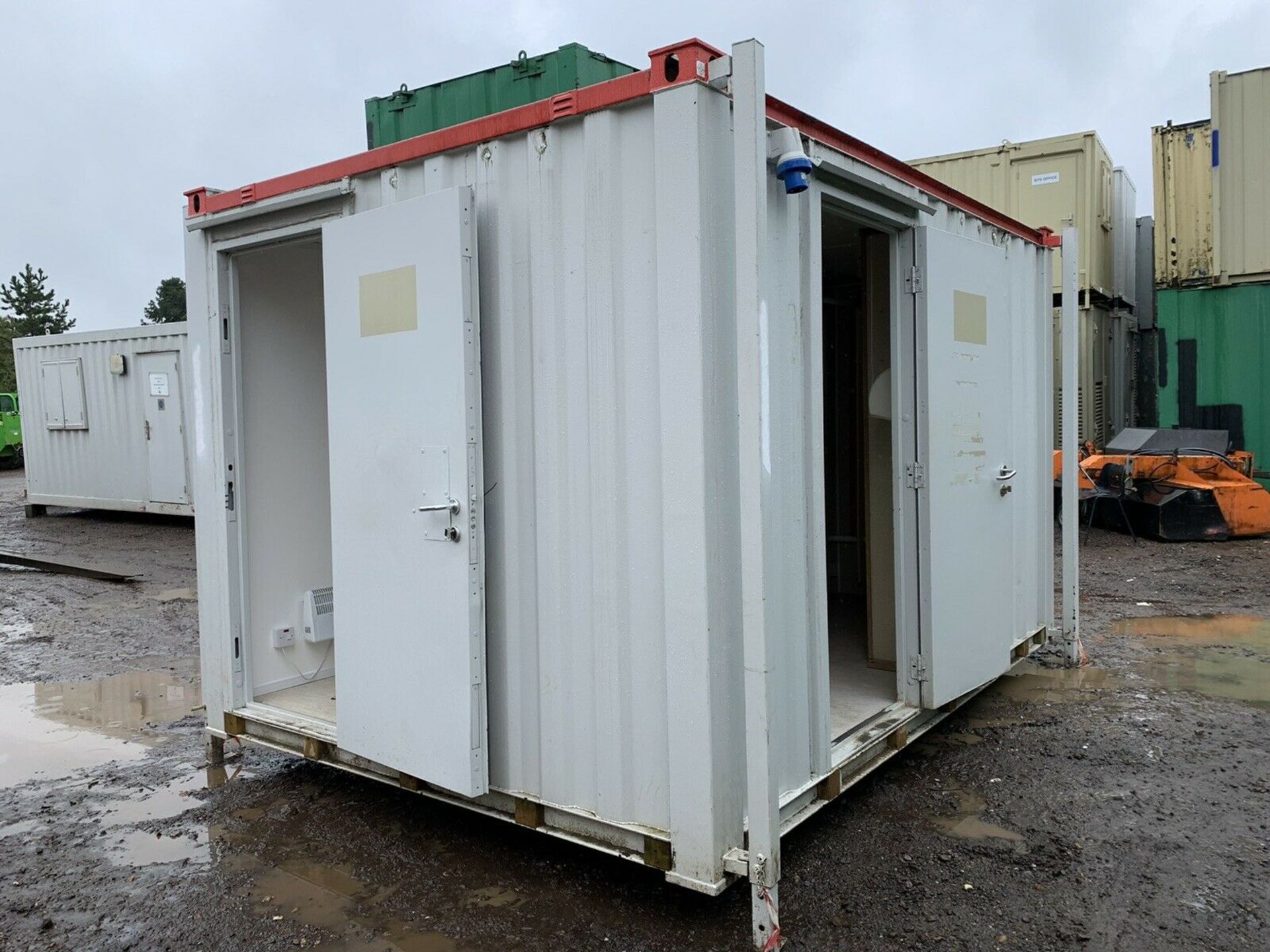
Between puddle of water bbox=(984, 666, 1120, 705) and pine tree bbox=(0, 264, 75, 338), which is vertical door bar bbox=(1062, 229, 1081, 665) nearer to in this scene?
puddle of water bbox=(984, 666, 1120, 705)

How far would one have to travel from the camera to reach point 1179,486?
9789mm

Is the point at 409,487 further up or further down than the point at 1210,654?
further up

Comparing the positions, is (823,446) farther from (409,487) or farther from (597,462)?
(409,487)

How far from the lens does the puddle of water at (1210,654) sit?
5480 mm

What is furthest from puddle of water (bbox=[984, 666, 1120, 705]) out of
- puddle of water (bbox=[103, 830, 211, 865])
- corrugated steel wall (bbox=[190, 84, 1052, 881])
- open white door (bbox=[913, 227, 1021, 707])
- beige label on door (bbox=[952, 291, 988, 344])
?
puddle of water (bbox=[103, 830, 211, 865])

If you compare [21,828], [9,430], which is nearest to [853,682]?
[21,828]

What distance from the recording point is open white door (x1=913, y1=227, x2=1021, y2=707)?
434 cm

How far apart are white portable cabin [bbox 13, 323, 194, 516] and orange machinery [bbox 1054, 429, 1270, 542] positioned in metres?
10.5

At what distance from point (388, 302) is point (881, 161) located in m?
2.09

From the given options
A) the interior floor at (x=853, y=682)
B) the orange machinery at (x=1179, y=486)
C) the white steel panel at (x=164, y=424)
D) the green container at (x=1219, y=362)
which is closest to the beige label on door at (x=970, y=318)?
the interior floor at (x=853, y=682)

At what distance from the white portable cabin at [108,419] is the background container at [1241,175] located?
12132 millimetres

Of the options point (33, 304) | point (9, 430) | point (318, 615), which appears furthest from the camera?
point (33, 304)

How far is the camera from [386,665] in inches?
146

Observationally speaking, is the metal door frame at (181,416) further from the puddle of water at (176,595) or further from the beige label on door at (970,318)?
the beige label on door at (970,318)
